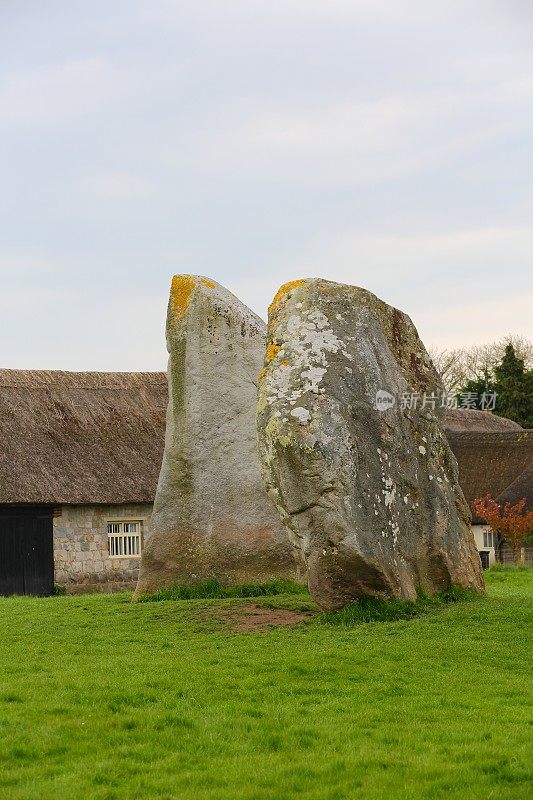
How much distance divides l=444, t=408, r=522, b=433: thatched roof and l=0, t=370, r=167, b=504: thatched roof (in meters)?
23.0

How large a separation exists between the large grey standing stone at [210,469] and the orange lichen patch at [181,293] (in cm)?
2

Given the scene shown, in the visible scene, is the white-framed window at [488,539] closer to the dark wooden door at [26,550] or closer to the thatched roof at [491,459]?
the thatched roof at [491,459]

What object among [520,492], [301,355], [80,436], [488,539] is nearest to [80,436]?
[80,436]

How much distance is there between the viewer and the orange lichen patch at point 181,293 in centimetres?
1941

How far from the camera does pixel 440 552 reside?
1570cm

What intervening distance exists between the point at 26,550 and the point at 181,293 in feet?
42.1

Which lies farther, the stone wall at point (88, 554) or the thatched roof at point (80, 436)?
the thatched roof at point (80, 436)

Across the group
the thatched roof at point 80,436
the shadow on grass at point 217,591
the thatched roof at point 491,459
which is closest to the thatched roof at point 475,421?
the thatched roof at point 491,459

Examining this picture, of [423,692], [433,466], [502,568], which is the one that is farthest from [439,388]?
[502,568]

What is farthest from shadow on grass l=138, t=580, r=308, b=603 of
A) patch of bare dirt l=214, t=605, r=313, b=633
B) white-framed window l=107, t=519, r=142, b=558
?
white-framed window l=107, t=519, r=142, b=558

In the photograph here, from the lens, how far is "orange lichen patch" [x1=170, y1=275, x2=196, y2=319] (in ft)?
63.7

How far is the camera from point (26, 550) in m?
30.1

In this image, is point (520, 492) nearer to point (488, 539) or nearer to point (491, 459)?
point (488, 539)

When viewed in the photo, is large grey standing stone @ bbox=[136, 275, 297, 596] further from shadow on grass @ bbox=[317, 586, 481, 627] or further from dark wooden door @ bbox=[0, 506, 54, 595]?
dark wooden door @ bbox=[0, 506, 54, 595]
